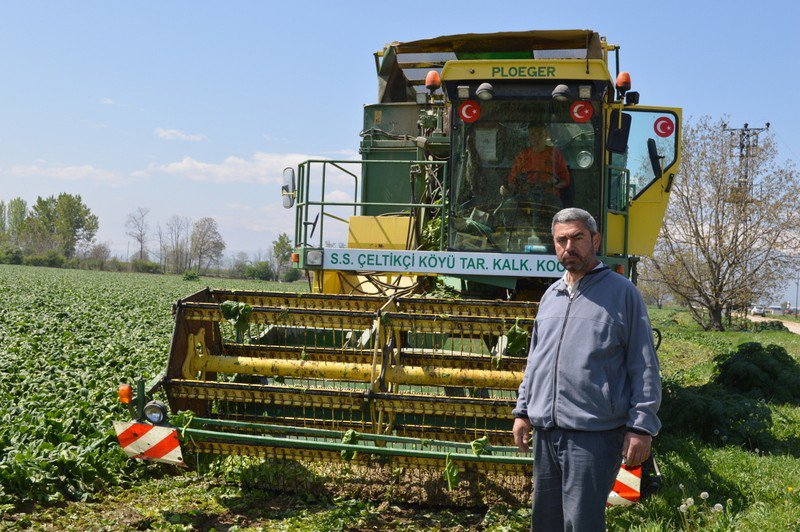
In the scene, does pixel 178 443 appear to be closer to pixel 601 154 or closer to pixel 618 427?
pixel 618 427

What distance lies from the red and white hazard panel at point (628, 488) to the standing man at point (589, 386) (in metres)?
1.02

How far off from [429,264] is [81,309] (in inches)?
600

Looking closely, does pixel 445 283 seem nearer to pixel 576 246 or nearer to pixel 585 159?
pixel 585 159

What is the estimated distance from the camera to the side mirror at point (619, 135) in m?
6.13

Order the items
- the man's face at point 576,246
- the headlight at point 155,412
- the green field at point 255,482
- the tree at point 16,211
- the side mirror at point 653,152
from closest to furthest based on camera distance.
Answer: the man's face at point 576,246
the green field at point 255,482
the headlight at point 155,412
the side mirror at point 653,152
the tree at point 16,211

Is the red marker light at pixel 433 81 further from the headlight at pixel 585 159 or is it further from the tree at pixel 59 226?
the tree at pixel 59 226

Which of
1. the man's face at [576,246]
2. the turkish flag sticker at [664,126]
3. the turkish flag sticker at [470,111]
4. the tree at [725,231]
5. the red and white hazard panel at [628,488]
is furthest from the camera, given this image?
the tree at [725,231]

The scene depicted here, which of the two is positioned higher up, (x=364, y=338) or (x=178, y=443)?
(x=364, y=338)

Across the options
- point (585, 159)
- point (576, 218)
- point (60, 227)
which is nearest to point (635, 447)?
point (576, 218)

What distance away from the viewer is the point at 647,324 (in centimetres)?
305

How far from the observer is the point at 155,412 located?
4.64m

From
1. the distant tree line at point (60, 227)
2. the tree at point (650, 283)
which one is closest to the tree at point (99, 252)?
the distant tree line at point (60, 227)

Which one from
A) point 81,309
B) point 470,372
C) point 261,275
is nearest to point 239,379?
point 470,372

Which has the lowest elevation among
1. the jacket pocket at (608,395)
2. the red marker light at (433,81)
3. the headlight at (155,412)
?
the headlight at (155,412)
